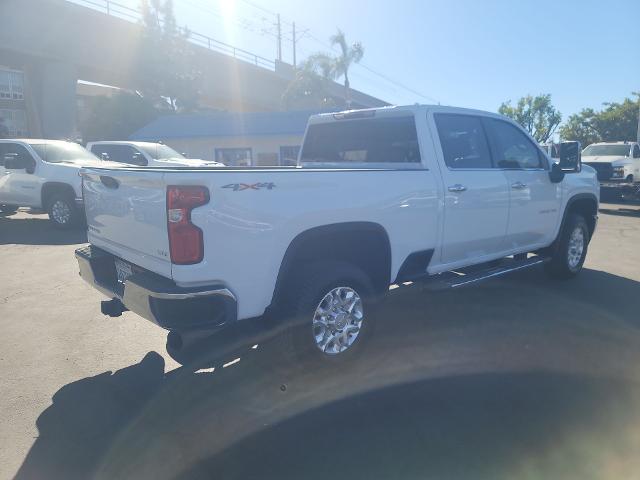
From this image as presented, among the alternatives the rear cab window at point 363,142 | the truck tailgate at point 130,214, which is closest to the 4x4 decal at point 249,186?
the truck tailgate at point 130,214

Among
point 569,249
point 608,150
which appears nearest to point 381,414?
point 569,249

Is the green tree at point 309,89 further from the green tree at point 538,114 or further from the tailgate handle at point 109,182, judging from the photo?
the tailgate handle at point 109,182

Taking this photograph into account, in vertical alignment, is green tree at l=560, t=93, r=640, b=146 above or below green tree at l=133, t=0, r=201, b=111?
below

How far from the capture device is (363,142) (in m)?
5.25

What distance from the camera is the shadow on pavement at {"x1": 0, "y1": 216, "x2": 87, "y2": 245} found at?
937 cm

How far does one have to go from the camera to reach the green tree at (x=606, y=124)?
40.2 meters

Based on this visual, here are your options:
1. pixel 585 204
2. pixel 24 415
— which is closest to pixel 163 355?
pixel 24 415

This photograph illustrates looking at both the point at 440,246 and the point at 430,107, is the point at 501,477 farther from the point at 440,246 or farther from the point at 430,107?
the point at 430,107

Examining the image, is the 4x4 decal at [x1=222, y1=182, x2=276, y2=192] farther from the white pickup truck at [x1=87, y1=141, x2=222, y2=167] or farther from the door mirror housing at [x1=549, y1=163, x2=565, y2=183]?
the white pickup truck at [x1=87, y1=141, x2=222, y2=167]

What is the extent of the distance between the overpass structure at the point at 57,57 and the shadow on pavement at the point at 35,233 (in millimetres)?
21606

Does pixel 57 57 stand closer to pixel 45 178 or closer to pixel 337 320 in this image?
pixel 45 178

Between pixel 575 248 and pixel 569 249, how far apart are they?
22 cm

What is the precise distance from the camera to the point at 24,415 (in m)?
3.38

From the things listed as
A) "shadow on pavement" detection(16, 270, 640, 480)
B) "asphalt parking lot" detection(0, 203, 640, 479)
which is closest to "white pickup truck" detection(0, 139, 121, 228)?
"asphalt parking lot" detection(0, 203, 640, 479)
